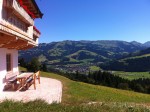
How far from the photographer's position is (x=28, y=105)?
11.8 m

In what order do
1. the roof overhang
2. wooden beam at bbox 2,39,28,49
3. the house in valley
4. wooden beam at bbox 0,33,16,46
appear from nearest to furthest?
the house in valley < wooden beam at bbox 0,33,16,46 < wooden beam at bbox 2,39,28,49 < the roof overhang

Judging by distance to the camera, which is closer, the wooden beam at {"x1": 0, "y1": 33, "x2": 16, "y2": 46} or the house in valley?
the house in valley

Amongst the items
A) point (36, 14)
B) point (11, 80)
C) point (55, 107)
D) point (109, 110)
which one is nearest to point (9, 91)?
point (11, 80)

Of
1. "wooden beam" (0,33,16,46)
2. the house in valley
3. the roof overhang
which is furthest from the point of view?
the roof overhang

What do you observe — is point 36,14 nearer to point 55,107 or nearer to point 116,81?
point 55,107

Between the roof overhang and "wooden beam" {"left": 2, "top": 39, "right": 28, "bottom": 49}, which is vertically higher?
the roof overhang

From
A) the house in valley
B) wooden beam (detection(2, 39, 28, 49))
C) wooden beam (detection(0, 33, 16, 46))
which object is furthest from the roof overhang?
wooden beam (detection(0, 33, 16, 46))

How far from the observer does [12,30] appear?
14.5 metres

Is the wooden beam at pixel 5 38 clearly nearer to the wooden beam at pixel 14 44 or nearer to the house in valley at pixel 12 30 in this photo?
the house in valley at pixel 12 30

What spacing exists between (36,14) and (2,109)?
1725 centimetres

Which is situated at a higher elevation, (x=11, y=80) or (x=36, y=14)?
(x=36, y=14)

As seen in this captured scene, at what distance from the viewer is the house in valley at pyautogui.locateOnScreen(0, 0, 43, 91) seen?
14.0 meters

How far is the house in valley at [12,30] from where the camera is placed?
45.8 feet

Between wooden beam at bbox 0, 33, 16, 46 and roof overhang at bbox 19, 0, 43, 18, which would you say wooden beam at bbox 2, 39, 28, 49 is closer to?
wooden beam at bbox 0, 33, 16, 46
